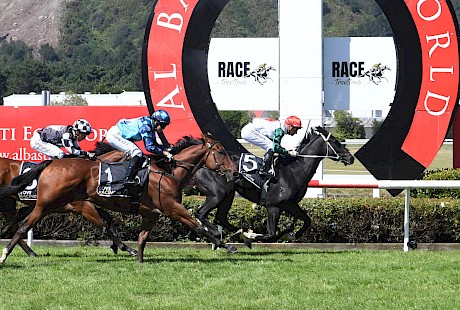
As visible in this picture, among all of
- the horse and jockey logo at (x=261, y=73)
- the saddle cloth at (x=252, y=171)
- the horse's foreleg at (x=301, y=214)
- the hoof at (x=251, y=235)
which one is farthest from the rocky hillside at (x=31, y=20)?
the hoof at (x=251, y=235)

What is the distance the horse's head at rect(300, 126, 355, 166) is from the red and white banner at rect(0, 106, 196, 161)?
3.63 metres

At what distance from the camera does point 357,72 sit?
12461 mm

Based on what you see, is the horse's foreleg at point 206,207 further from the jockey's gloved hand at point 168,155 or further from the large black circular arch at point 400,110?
the large black circular arch at point 400,110

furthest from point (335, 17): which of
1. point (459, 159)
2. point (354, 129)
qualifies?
point (459, 159)

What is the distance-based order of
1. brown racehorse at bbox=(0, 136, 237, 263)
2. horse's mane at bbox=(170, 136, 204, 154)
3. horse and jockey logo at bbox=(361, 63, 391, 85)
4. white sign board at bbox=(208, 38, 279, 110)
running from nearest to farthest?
1. brown racehorse at bbox=(0, 136, 237, 263)
2. horse's mane at bbox=(170, 136, 204, 154)
3. horse and jockey logo at bbox=(361, 63, 391, 85)
4. white sign board at bbox=(208, 38, 279, 110)

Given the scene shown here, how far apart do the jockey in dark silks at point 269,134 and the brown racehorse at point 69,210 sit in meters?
1.48

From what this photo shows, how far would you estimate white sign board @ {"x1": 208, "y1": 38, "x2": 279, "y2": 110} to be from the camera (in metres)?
12.7

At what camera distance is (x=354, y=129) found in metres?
51.2

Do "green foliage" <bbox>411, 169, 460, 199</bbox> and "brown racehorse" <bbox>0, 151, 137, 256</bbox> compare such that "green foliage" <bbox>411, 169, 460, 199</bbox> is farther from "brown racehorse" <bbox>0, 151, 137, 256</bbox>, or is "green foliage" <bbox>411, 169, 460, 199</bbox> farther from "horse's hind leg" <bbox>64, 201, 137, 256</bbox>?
"horse's hind leg" <bbox>64, 201, 137, 256</bbox>

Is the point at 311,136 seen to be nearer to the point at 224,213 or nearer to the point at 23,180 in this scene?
the point at 224,213

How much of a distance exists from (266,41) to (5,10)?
5278 inches

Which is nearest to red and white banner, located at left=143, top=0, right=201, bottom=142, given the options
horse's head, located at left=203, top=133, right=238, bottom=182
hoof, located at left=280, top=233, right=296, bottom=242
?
hoof, located at left=280, top=233, right=296, bottom=242

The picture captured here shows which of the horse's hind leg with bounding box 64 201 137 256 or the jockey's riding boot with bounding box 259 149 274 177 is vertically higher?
the jockey's riding boot with bounding box 259 149 274 177

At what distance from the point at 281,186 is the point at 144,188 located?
1.63 meters
